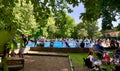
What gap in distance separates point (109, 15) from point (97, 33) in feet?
311

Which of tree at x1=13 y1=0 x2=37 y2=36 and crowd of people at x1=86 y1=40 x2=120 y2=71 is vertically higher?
tree at x1=13 y1=0 x2=37 y2=36

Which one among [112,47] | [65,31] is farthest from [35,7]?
[65,31]

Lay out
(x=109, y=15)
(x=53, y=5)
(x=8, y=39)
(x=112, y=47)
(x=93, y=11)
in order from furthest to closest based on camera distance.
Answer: (x=109, y=15) < (x=112, y=47) < (x=53, y=5) < (x=93, y=11) < (x=8, y=39)

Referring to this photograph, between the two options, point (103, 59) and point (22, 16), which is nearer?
point (103, 59)

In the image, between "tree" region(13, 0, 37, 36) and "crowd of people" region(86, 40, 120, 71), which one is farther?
"crowd of people" region(86, 40, 120, 71)

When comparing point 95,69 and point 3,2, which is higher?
point 3,2

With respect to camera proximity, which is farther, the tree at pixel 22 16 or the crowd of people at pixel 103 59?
the crowd of people at pixel 103 59

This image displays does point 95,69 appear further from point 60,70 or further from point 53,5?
point 53,5

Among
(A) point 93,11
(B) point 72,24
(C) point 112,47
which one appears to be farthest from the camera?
(B) point 72,24

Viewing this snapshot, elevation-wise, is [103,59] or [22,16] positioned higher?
[22,16]

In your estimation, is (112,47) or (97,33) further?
(97,33)

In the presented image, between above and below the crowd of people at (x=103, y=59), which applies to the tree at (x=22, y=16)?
above

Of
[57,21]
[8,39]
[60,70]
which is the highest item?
[57,21]

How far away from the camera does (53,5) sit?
41.5 ft
